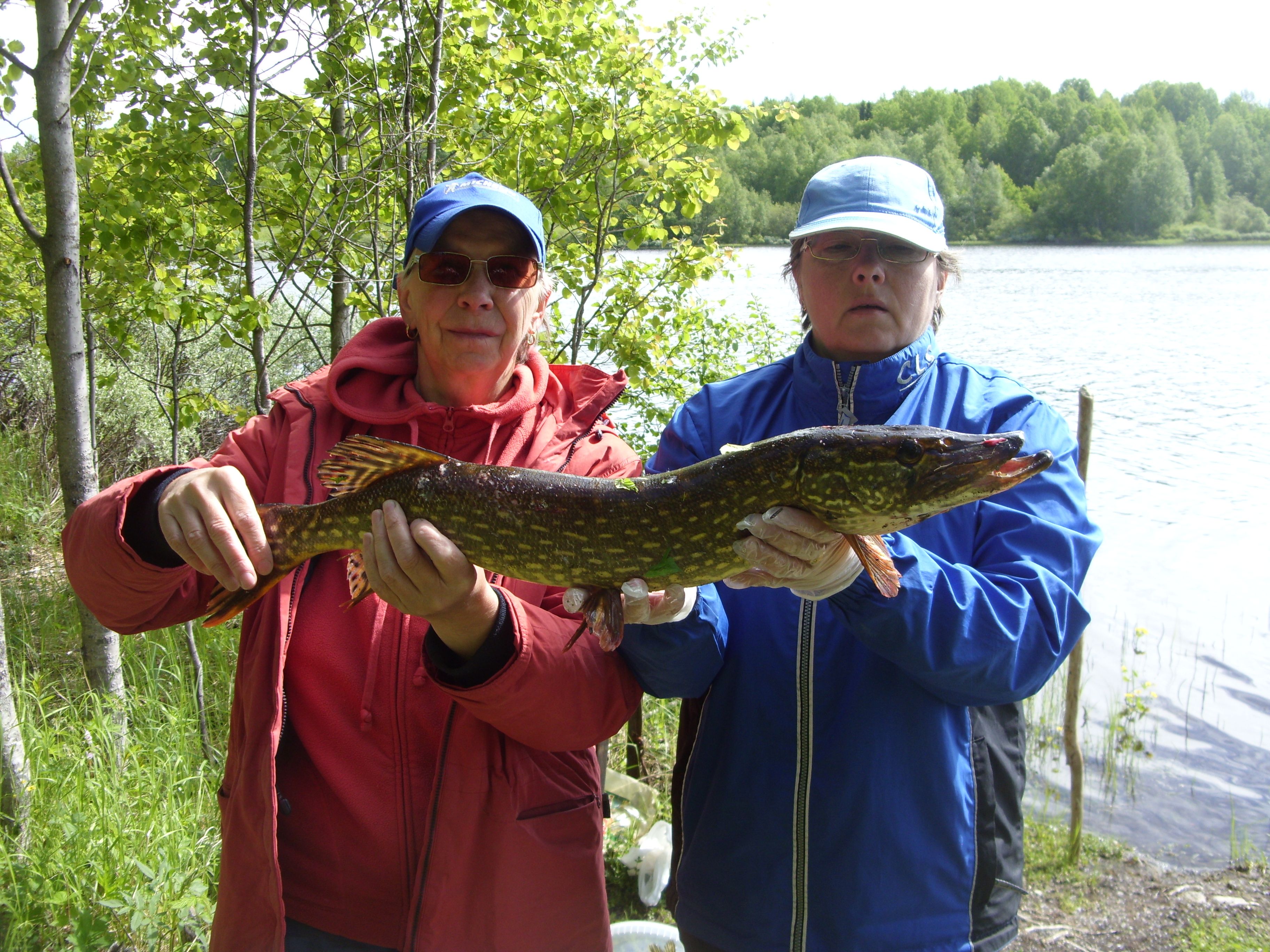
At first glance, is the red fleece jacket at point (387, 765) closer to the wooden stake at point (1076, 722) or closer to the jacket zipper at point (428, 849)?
the jacket zipper at point (428, 849)

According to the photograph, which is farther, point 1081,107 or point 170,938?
point 1081,107

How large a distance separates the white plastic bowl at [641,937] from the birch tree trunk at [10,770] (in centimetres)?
210

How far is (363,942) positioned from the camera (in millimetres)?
1759

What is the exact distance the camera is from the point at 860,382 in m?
1.98

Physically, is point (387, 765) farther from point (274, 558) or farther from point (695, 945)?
point (695, 945)

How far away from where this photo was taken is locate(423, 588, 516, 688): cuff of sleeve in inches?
67.3

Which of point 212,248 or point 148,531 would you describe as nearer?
point 148,531

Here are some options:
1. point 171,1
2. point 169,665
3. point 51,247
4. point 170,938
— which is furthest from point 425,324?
Answer: point 169,665

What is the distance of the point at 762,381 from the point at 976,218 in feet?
156

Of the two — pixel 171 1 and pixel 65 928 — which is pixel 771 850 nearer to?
pixel 65 928

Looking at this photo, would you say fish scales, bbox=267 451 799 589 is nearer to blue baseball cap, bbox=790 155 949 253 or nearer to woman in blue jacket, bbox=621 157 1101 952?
→ woman in blue jacket, bbox=621 157 1101 952

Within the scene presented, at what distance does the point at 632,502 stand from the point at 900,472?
1.84ft

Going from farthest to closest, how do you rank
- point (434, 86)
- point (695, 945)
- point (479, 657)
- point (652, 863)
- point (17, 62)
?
point (434, 86)
point (652, 863)
point (17, 62)
point (695, 945)
point (479, 657)

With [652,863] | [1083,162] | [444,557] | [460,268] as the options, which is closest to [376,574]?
[444,557]
